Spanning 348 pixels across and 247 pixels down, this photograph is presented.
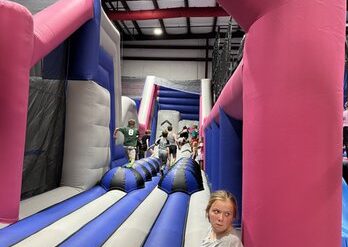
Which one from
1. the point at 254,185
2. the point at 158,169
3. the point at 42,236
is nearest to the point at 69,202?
the point at 42,236

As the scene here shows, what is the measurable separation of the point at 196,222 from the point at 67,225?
0.77 meters

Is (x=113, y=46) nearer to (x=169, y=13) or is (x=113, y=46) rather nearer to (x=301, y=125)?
(x=301, y=125)

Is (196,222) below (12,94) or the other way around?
below

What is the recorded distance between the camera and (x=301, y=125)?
3.34 ft

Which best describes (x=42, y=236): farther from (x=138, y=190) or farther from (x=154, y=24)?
(x=154, y=24)

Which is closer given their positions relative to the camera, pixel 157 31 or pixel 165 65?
pixel 157 31

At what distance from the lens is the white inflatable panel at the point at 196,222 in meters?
1.99

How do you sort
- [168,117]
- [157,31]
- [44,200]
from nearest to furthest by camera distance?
[44,200] < [168,117] < [157,31]

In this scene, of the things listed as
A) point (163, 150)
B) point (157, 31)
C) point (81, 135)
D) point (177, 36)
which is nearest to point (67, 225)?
point (81, 135)

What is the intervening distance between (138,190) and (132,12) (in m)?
6.61

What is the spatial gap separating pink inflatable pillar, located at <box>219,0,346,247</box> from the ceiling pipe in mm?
8076

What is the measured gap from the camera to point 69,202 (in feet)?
8.72

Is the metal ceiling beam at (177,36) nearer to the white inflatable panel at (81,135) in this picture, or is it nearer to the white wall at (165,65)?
the white wall at (165,65)

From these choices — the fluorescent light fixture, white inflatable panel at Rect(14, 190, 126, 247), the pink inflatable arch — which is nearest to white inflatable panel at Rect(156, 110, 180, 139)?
the fluorescent light fixture
